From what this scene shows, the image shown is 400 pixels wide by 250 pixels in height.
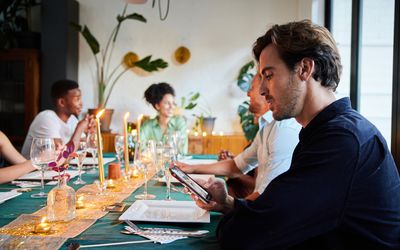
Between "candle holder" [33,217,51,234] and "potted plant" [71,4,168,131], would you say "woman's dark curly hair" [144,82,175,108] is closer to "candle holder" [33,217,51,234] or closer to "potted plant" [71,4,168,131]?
"potted plant" [71,4,168,131]

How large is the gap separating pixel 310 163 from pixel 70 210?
77 cm

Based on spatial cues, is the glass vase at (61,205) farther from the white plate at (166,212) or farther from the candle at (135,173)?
the candle at (135,173)

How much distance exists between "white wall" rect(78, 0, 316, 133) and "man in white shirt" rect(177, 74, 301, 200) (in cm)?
289

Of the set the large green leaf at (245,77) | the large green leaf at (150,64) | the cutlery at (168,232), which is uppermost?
the large green leaf at (150,64)

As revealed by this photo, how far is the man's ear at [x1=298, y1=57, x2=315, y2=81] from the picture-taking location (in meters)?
1.16

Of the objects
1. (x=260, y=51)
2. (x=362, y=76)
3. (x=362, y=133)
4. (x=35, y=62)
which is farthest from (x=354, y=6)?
(x=35, y=62)

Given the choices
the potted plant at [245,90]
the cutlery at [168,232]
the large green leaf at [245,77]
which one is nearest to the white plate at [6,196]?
the cutlery at [168,232]

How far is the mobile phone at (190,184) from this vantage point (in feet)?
3.98

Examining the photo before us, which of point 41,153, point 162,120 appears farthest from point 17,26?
point 41,153

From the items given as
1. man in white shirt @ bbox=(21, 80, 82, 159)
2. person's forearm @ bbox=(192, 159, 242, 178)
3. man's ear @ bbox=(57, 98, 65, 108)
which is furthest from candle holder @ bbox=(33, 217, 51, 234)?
man's ear @ bbox=(57, 98, 65, 108)

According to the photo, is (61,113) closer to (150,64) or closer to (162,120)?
(162,120)

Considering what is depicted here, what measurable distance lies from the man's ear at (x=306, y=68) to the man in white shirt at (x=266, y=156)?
2.18 feet

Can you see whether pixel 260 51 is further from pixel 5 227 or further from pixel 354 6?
pixel 354 6

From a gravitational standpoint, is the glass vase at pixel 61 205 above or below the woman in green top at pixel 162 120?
below
